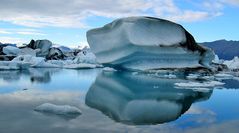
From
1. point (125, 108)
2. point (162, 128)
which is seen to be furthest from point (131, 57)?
point (162, 128)

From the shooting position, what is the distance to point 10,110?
18.5ft

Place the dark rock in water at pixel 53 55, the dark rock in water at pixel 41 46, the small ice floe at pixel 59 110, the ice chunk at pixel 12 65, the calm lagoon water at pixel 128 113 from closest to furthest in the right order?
the calm lagoon water at pixel 128 113 < the small ice floe at pixel 59 110 < the ice chunk at pixel 12 65 < the dark rock in water at pixel 41 46 < the dark rock in water at pixel 53 55

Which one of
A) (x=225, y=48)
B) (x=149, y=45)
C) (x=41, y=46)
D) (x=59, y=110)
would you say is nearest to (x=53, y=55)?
(x=41, y=46)

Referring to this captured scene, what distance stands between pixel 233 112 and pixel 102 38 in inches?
437

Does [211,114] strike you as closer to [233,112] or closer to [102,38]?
[233,112]

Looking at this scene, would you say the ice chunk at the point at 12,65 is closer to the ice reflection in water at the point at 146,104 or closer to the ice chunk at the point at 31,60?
the ice chunk at the point at 31,60

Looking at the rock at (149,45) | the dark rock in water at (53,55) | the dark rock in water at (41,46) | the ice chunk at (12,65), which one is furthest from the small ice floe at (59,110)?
the dark rock in water at (53,55)

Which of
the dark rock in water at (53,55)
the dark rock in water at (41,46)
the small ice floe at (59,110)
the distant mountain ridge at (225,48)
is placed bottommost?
the small ice floe at (59,110)

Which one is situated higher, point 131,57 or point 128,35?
point 128,35

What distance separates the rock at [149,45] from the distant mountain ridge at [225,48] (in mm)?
64848

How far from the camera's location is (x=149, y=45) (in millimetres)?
15367

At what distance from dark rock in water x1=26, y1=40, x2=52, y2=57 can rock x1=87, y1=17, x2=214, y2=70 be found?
14847 mm

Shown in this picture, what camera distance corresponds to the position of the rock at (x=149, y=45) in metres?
15.4

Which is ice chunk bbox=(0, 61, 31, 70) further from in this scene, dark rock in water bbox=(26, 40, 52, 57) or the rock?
dark rock in water bbox=(26, 40, 52, 57)
